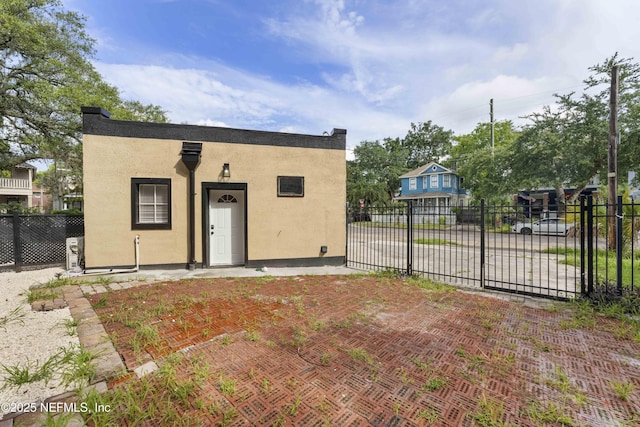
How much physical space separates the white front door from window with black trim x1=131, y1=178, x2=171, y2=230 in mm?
1042

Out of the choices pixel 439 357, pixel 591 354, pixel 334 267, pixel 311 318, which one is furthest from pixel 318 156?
pixel 591 354

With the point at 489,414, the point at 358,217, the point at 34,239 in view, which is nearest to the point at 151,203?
the point at 34,239

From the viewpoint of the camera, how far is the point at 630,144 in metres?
14.6

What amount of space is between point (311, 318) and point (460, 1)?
8811mm

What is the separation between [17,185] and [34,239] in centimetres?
2828

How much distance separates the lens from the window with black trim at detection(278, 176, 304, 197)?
7.68m

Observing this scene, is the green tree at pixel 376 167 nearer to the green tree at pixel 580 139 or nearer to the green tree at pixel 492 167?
the green tree at pixel 492 167

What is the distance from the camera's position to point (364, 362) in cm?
281

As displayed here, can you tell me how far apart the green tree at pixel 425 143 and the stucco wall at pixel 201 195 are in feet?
122

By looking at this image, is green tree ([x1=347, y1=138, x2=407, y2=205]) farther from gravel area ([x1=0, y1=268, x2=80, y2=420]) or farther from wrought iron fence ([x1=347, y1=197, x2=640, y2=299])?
gravel area ([x1=0, y1=268, x2=80, y2=420])

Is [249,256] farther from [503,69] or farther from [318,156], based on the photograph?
[503,69]

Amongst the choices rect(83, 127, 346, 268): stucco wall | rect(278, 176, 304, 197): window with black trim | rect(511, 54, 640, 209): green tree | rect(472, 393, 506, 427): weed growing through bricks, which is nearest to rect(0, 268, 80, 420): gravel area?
rect(83, 127, 346, 268): stucco wall

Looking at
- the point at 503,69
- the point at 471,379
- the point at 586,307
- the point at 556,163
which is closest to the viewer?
the point at 471,379

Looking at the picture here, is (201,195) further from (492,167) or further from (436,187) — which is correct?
(436,187)
